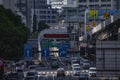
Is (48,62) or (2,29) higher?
(2,29)

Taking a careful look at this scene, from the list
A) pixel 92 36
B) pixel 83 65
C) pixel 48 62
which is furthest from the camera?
pixel 92 36

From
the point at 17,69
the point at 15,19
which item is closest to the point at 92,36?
the point at 15,19

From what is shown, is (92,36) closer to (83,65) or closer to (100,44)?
(83,65)

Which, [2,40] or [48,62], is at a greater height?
[2,40]

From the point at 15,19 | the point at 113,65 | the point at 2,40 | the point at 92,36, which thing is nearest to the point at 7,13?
the point at 15,19

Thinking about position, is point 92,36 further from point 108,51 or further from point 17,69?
point 108,51

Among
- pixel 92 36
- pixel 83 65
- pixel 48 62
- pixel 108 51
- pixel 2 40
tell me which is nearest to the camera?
pixel 108 51

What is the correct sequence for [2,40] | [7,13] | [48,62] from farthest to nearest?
[48,62]
[7,13]
[2,40]

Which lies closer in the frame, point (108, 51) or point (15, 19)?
point (108, 51)

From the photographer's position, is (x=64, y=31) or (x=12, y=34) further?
(x=64, y=31)

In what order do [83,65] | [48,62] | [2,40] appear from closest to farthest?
1. [2,40]
2. [83,65]
3. [48,62]
